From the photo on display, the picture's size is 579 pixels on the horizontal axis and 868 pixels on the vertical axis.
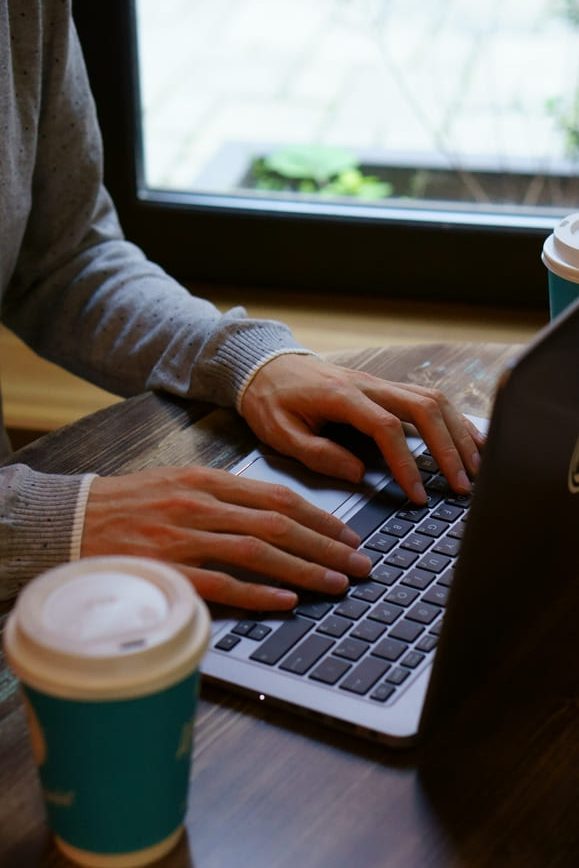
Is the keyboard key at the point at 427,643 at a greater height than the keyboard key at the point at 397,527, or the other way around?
the keyboard key at the point at 427,643

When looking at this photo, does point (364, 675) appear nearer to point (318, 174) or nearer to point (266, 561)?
point (266, 561)

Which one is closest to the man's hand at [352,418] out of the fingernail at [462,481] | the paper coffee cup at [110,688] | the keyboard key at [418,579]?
the fingernail at [462,481]

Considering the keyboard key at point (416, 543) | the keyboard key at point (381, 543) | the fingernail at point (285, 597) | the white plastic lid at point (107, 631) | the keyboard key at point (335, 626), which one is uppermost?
the white plastic lid at point (107, 631)

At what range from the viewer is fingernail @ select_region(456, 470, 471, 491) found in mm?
938

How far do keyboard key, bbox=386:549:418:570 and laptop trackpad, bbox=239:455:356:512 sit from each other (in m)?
0.08

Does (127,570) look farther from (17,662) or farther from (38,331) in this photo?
(38,331)

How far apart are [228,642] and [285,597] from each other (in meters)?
0.05

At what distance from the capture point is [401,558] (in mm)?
845

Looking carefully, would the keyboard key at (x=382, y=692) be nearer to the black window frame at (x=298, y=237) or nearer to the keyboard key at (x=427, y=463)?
the keyboard key at (x=427, y=463)

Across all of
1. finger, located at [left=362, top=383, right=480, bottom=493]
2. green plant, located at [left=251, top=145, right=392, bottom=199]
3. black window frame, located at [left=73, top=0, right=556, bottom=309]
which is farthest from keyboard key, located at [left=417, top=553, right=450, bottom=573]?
green plant, located at [left=251, top=145, right=392, bottom=199]

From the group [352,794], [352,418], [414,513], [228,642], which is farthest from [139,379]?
[352,794]

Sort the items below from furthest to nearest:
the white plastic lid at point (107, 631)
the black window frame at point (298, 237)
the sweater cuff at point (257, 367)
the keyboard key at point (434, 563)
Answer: the black window frame at point (298, 237) < the sweater cuff at point (257, 367) < the keyboard key at point (434, 563) < the white plastic lid at point (107, 631)

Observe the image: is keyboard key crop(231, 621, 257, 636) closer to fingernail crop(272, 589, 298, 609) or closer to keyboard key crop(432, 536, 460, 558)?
fingernail crop(272, 589, 298, 609)

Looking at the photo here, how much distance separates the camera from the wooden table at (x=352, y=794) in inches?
24.4
